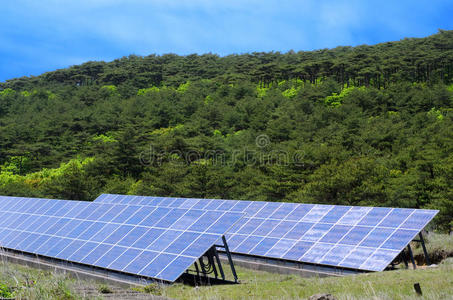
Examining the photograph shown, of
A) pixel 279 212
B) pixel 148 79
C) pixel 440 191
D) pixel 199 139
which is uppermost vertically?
pixel 148 79

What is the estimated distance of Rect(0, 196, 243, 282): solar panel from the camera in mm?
13336

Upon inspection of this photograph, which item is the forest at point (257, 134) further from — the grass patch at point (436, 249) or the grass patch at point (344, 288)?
the grass patch at point (344, 288)

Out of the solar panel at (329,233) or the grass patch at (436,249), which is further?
the grass patch at (436,249)

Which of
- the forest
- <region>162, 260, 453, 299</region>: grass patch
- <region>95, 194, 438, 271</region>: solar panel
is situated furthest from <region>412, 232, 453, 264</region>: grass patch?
the forest

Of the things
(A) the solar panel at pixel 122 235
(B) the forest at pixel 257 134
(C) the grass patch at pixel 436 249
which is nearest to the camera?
(A) the solar panel at pixel 122 235

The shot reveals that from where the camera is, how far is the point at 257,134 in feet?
192

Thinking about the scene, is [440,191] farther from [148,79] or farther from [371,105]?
[148,79]

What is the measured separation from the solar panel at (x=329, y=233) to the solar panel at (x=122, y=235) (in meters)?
3.75

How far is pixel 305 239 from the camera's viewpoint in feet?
56.2

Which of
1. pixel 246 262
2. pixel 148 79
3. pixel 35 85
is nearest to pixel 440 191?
pixel 246 262

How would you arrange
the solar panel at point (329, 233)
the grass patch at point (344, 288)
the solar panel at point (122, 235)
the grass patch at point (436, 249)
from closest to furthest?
1. the grass patch at point (344, 288)
2. the solar panel at point (122, 235)
3. the solar panel at point (329, 233)
4. the grass patch at point (436, 249)

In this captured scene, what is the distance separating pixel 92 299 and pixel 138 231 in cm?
885

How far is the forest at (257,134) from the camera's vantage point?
34.1m

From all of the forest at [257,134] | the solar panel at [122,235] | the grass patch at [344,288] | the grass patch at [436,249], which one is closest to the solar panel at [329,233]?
the grass patch at [436,249]
